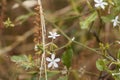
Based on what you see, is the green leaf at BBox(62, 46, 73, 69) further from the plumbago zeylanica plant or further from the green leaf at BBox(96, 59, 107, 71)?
the green leaf at BBox(96, 59, 107, 71)

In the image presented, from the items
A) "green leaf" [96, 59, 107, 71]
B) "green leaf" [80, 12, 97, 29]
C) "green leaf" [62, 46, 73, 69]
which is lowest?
"green leaf" [96, 59, 107, 71]

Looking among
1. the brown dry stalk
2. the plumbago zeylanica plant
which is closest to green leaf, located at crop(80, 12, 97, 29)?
the plumbago zeylanica plant

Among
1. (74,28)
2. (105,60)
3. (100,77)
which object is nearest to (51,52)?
(105,60)

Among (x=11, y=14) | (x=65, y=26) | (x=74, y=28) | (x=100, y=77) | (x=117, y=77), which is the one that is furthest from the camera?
(x=11, y=14)

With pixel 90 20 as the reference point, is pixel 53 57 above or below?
below

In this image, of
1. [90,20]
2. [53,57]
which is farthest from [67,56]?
[90,20]

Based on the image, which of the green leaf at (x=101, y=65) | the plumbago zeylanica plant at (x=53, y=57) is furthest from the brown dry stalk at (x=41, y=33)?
the green leaf at (x=101, y=65)

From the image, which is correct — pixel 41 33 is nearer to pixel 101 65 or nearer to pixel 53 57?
pixel 53 57

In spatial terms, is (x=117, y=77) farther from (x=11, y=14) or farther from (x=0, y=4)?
(x=11, y=14)

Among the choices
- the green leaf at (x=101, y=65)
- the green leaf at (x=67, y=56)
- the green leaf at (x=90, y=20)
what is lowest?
the green leaf at (x=101, y=65)

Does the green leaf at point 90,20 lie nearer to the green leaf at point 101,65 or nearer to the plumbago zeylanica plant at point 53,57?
the plumbago zeylanica plant at point 53,57

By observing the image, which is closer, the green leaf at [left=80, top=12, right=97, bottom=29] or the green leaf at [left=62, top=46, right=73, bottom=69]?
the green leaf at [left=62, top=46, right=73, bottom=69]
